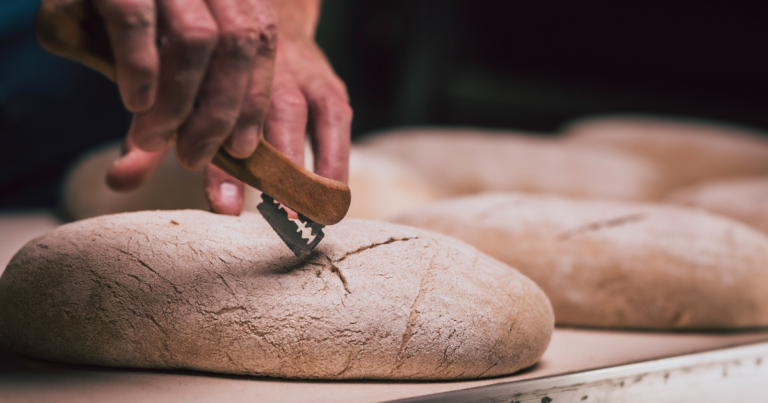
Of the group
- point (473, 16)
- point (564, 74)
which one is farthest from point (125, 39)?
point (564, 74)

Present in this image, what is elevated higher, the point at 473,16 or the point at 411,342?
the point at 473,16

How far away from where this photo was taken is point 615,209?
1.78m

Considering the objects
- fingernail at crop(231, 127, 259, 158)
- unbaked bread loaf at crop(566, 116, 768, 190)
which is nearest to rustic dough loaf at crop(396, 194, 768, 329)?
fingernail at crop(231, 127, 259, 158)

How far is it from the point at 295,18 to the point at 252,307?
0.87m

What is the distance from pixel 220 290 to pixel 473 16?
4.14 meters

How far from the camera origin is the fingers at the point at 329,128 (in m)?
1.23

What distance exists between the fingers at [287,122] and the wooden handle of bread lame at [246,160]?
0.24m

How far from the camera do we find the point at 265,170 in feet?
2.83

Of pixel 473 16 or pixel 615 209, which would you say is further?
pixel 473 16

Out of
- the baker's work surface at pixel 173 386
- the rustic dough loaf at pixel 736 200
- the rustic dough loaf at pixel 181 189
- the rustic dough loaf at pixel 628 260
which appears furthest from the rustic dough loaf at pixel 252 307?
the rustic dough loaf at pixel 736 200

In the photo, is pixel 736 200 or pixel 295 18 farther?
pixel 736 200

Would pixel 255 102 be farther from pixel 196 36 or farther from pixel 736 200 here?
pixel 736 200

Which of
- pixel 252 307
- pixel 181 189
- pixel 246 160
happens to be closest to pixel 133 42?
pixel 246 160

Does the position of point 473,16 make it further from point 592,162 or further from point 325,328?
point 325,328
